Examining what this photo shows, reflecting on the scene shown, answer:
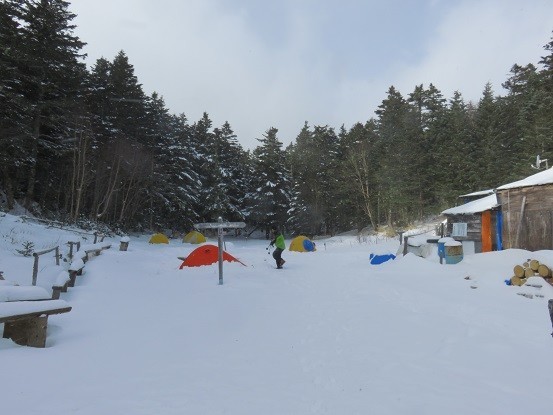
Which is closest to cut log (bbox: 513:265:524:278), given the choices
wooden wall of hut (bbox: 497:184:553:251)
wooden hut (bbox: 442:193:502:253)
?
wooden wall of hut (bbox: 497:184:553:251)

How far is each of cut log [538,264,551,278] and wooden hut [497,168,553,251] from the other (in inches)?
174

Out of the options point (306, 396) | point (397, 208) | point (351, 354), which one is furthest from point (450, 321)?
point (397, 208)

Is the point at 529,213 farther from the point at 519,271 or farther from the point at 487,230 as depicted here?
the point at 519,271

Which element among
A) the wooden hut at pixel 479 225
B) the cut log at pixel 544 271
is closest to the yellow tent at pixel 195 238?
the wooden hut at pixel 479 225

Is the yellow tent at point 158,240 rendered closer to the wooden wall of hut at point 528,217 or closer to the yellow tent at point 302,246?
the yellow tent at point 302,246

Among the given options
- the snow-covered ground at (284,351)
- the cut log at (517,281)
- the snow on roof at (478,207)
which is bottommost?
the snow-covered ground at (284,351)

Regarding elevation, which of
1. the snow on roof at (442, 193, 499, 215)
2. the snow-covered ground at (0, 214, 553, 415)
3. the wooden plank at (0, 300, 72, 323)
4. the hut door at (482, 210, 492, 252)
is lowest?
the snow-covered ground at (0, 214, 553, 415)

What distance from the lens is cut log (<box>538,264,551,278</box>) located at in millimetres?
9102

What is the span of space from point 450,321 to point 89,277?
9.39 m

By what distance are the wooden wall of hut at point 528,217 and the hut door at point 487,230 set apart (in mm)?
2869

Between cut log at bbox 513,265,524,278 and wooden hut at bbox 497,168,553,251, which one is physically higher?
wooden hut at bbox 497,168,553,251

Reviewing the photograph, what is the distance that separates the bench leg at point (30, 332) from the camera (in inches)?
176

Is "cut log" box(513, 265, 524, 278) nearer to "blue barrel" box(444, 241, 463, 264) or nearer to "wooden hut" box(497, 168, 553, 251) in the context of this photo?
"blue barrel" box(444, 241, 463, 264)

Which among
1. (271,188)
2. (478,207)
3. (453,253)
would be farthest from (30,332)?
(271,188)
